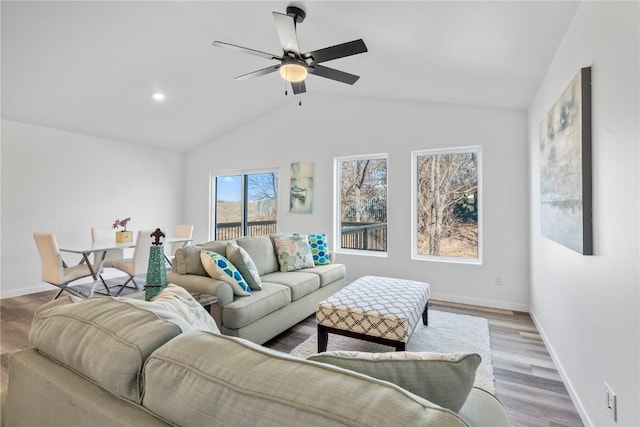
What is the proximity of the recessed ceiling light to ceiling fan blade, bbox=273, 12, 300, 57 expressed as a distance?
2630 mm

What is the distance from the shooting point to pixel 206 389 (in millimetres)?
589

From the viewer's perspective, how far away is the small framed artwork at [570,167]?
5.45 ft

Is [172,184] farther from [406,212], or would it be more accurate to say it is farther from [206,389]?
[206,389]

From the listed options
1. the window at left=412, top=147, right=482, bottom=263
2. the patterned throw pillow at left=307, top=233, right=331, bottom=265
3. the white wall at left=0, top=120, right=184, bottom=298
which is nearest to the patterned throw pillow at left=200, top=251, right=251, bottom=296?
the patterned throw pillow at left=307, top=233, right=331, bottom=265

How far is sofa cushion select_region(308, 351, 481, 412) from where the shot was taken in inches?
27.4

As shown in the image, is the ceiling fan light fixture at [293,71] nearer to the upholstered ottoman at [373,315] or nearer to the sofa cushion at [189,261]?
the sofa cushion at [189,261]

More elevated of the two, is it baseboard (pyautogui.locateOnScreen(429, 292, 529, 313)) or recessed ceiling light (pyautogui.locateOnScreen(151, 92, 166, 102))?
recessed ceiling light (pyautogui.locateOnScreen(151, 92, 166, 102))

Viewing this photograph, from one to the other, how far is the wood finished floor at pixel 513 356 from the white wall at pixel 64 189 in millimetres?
586

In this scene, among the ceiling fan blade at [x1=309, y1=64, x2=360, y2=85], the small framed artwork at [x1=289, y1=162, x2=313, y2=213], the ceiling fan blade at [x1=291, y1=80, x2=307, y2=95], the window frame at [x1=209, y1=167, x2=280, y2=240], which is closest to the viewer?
the ceiling fan blade at [x1=309, y1=64, x2=360, y2=85]

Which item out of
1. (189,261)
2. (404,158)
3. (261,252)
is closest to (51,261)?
(189,261)

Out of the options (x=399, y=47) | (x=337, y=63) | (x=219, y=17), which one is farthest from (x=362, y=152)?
(x=219, y=17)

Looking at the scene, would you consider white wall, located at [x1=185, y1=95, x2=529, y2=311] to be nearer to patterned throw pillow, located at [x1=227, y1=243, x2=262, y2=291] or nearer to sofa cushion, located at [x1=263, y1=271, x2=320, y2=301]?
sofa cushion, located at [x1=263, y1=271, x2=320, y2=301]

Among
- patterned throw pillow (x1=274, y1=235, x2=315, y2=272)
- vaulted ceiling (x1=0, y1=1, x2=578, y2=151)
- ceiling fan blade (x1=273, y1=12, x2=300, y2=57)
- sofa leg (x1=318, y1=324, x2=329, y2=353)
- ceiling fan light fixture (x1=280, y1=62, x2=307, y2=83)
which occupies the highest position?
vaulted ceiling (x1=0, y1=1, x2=578, y2=151)

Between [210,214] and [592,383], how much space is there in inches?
229
